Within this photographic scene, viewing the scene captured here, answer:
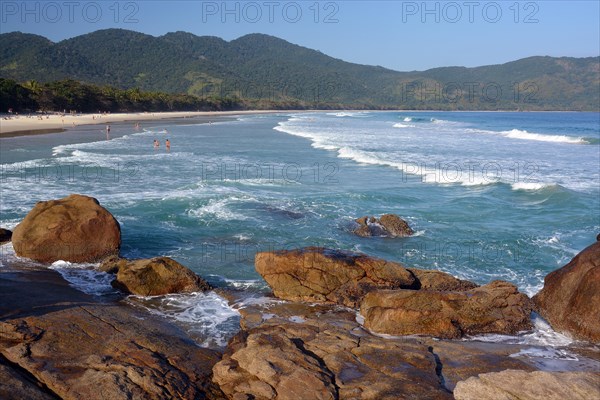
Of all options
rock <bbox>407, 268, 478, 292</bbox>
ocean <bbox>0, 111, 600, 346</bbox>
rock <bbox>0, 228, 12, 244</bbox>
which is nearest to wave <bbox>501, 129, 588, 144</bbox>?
ocean <bbox>0, 111, 600, 346</bbox>

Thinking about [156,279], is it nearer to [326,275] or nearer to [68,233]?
[68,233]

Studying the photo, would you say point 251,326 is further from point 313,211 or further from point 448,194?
point 448,194

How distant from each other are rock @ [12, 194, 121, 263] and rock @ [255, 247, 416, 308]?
4.14 m

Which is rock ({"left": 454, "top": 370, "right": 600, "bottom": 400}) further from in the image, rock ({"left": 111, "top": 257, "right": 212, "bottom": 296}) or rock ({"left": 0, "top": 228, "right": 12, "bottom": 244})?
rock ({"left": 0, "top": 228, "right": 12, "bottom": 244})

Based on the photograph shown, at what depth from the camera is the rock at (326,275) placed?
10445mm

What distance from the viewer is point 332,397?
6215mm

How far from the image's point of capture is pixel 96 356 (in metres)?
6.76

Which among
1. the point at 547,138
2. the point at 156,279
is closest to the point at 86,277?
the point at 156,279

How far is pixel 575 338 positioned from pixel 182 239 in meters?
10.4

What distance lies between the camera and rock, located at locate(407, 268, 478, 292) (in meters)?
10.9

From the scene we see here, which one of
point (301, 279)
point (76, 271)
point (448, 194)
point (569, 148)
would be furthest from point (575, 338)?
point (569, 148)

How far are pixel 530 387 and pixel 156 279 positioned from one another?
7.21m

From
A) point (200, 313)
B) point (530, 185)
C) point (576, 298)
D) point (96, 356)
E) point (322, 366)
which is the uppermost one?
point (530, 185)

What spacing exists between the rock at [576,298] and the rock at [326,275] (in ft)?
8.52
